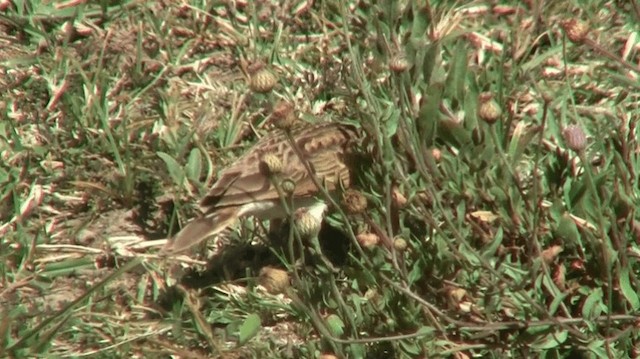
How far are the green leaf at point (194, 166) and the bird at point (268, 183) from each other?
15 cm

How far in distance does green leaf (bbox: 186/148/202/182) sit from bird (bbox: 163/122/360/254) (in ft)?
0.50

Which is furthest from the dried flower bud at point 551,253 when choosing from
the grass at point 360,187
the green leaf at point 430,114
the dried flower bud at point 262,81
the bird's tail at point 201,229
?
the bird's tail at point 201,229

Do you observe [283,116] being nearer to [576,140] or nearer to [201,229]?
[576,140]

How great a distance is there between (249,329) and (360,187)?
0.73 m

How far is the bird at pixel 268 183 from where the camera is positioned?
526 centimetres

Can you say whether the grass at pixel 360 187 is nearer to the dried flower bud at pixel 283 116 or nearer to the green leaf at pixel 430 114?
the green leaf at pixel 430 114

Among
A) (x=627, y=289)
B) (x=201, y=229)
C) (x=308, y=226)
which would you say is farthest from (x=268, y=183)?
(x=627, y=289)

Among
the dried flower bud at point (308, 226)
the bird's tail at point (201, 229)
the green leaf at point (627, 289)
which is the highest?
the dried flower bud at point (308, 226)

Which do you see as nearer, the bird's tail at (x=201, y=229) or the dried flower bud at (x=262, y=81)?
the dried flower bud at (x=262, y=81)

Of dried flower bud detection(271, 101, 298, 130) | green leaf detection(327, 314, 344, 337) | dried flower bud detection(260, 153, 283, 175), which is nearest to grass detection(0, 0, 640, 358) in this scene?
green leaf detection(327, 314, 344, 337)

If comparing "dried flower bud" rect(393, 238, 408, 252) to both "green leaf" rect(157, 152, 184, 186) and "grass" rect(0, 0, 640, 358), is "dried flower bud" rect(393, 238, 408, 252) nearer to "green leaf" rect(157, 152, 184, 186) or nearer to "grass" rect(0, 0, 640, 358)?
"grass" rect(0, 0, 640, 358)

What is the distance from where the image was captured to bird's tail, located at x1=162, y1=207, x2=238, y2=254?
17.2 ft

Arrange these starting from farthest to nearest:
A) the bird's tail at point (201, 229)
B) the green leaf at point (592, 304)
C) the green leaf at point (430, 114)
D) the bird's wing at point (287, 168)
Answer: the bird's wing at point (287, 168) < the bird's tail at point (201, 229) < the green leaf at point (430, 114) < the green leaf at point (592, 304)

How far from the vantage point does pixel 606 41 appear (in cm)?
643
